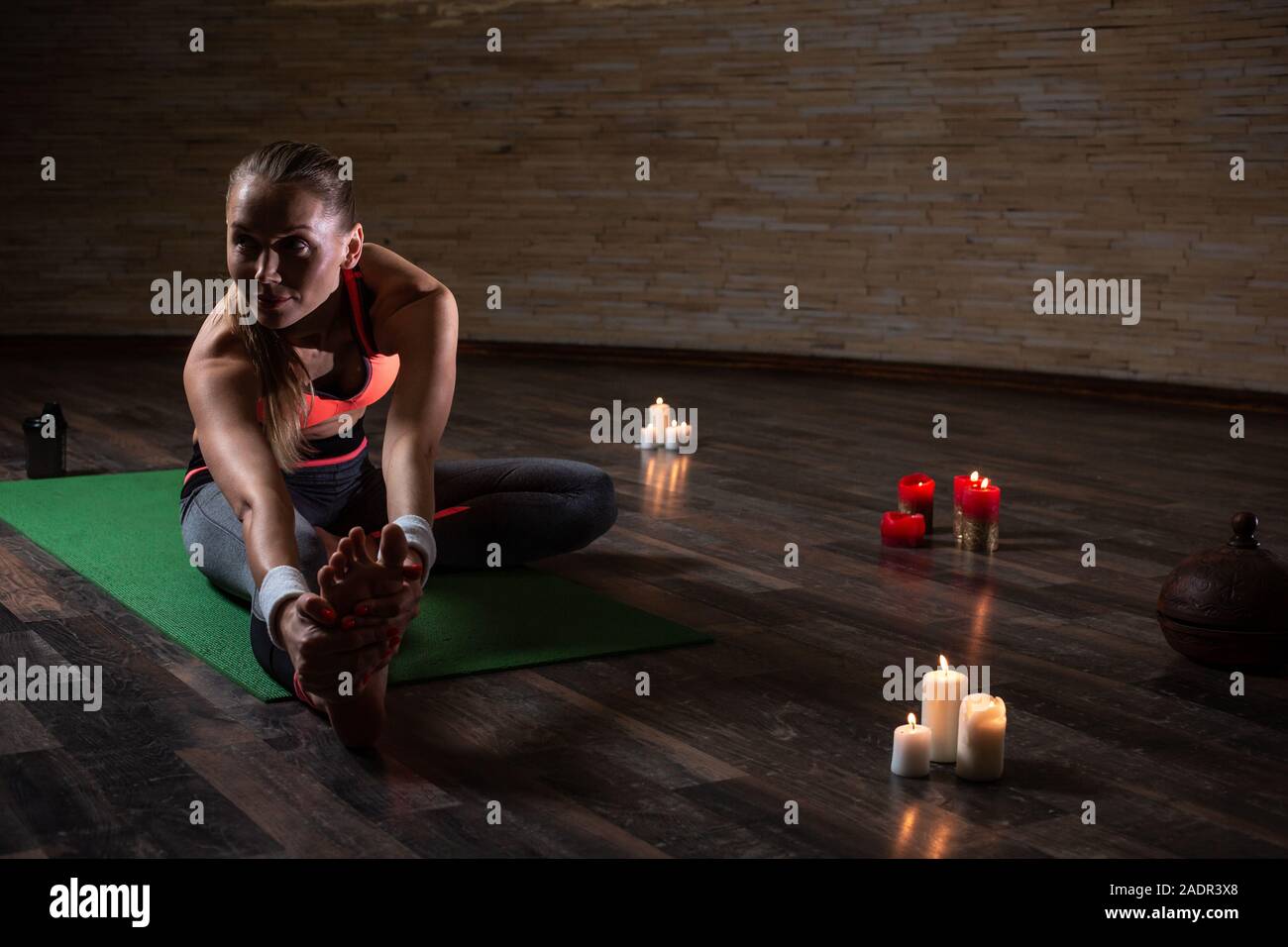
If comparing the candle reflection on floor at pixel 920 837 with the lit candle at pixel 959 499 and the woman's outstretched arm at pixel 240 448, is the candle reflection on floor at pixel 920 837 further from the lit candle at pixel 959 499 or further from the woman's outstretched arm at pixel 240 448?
the lit candle at pixel 959 499

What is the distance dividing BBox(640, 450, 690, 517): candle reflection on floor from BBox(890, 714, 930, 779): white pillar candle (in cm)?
181

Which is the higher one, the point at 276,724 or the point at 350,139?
the point at 350,139

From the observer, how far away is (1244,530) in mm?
2514

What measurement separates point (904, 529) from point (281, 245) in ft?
5.82

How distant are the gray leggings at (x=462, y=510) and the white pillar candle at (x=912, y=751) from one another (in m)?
1.12

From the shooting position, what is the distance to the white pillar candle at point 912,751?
80.9 inches

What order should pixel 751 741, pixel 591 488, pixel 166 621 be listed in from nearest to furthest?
1. pixel 751 741
2. pixel 166 621
3. pixel 591 488

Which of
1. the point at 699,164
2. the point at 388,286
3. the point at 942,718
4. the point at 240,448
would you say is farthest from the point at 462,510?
the point at 699,164
